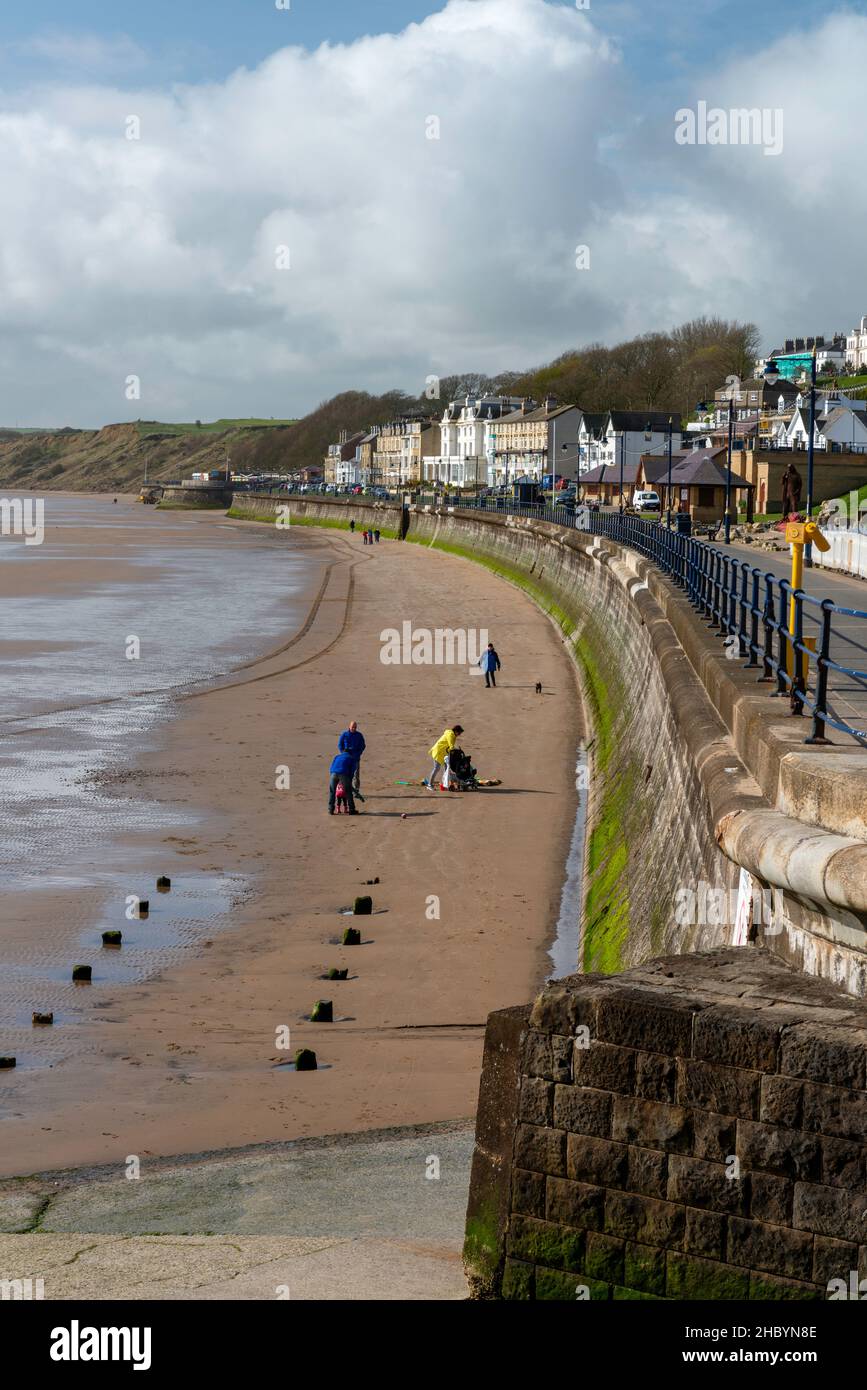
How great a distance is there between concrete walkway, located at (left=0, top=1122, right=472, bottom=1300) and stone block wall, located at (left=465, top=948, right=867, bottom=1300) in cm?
60

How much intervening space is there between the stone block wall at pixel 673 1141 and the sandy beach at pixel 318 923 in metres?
3.83

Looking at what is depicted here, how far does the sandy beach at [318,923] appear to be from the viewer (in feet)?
35.2

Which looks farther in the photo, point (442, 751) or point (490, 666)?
point (490, 666)

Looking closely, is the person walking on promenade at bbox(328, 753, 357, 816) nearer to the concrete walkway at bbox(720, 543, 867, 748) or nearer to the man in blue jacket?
the man in blue jacket

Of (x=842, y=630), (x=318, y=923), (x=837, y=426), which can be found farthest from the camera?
(x=837, y=426)

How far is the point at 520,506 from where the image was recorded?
7506 centimetres

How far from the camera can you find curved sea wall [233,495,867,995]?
7547mm

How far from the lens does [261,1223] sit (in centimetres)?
805

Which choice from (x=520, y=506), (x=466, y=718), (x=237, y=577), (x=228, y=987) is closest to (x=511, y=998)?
(x=228, y=987)

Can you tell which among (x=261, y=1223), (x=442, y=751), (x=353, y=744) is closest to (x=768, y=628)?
(x=261, y=1223)

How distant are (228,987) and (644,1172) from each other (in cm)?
795

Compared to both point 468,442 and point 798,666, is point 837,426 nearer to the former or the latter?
point 468,442

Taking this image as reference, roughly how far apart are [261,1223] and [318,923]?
761cm

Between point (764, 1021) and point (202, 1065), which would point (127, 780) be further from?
point (764, 1021)
